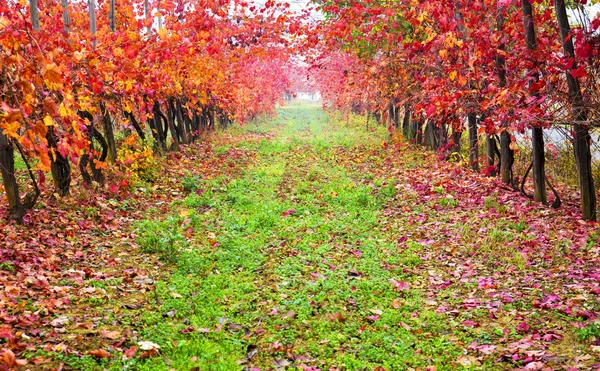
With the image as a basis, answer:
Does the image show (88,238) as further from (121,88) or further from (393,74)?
(393,74)

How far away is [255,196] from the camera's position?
12305 mm

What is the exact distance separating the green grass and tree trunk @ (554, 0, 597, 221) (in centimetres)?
323

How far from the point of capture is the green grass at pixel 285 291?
510 centimetres

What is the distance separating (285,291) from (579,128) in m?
5.84

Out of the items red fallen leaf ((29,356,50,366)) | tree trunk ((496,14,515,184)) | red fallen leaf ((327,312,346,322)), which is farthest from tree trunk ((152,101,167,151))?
red fallen leaf ((29,356,50,366))

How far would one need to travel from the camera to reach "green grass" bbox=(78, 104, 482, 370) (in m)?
5.10

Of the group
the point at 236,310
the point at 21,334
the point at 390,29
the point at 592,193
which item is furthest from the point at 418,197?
the point at 21,334

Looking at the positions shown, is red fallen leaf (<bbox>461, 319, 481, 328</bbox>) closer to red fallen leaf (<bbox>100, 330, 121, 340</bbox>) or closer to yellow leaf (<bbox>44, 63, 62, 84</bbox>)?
red fallen leaf (<bbox>100, 330, 121, 340</bbox>)

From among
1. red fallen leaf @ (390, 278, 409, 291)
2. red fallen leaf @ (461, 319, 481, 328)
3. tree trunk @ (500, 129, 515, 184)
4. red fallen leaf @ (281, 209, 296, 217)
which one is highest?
tree trunk @ (500, 129, 515, 184)

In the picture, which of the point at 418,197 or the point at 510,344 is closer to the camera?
the point at 510,344

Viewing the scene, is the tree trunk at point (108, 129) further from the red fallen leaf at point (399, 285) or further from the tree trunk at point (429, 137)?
the tree trunk at point (429, 137)

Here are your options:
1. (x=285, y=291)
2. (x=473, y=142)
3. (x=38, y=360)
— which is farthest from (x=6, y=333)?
(x=473, y=142)

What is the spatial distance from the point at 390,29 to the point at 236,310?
1154cm

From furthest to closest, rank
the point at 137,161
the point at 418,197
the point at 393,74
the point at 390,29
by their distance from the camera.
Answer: the point at 393,74 < the point at 390,29 < the point at 137,161 < the point at 418,197
